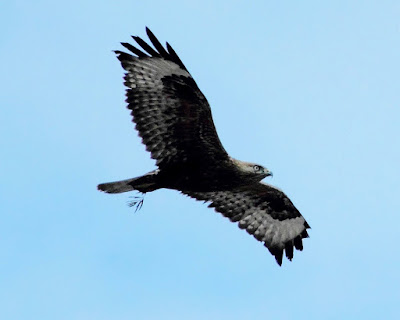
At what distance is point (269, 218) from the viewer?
71.9ft

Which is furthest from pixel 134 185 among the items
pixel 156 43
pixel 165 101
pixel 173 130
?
pixel 156 43

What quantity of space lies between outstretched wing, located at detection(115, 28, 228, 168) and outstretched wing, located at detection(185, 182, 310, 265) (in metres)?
2.09

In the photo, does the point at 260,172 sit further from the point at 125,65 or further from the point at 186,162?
the point at 125,65

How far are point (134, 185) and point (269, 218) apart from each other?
3140mm

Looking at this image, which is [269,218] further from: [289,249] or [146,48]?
[146,48]

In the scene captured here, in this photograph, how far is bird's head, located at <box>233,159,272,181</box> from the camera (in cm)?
1981

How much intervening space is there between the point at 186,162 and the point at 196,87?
1.29 metres

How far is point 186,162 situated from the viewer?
1998 cm

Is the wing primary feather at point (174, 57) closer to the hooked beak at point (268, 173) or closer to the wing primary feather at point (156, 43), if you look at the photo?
the wing primary feather at point (156, 43)

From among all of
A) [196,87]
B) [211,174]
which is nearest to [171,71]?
[196,87]

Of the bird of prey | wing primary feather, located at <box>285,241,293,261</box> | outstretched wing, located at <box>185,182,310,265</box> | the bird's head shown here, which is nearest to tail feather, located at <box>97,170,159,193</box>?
the bird of prey

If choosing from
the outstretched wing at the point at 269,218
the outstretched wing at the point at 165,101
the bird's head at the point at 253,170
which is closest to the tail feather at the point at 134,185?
the outstretched wing at the point at 165,101

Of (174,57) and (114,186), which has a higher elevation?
(174,57)

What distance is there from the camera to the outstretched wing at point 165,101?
768 inches
